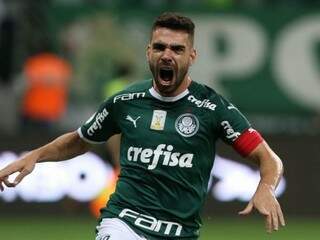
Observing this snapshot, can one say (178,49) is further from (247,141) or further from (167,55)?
(247,141)

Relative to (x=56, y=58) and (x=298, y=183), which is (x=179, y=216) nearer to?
(x=298, y=183)

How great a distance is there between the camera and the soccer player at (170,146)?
7.89m

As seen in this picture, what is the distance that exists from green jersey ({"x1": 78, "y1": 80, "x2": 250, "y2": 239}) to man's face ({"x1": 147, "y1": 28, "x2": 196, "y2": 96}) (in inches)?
8.9

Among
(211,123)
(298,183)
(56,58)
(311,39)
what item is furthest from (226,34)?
(211,123)

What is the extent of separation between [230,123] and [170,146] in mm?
425

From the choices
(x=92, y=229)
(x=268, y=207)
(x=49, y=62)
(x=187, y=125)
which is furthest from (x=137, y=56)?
(x=268, y=207)

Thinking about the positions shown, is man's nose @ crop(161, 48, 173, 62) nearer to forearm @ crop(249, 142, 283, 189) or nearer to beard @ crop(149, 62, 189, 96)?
beard @ crop(149, 62, 189, 96)

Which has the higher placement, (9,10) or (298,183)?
(9,10)

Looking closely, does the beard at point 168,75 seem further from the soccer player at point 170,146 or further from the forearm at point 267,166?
the forearm at point 267,166

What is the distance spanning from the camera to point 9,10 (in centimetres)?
1989

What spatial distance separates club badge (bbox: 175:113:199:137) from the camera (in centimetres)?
802

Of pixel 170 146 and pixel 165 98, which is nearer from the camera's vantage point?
pixel 170 146

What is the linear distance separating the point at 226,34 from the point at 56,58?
296 centimetres

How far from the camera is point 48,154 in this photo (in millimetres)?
8469
